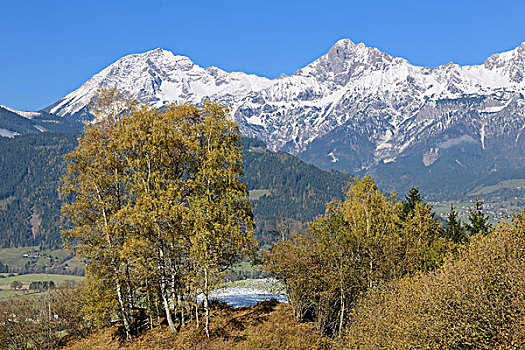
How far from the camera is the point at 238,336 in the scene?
30688mm

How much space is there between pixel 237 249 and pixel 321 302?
314 inches

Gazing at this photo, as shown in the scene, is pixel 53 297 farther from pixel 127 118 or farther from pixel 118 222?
pixel 127 118

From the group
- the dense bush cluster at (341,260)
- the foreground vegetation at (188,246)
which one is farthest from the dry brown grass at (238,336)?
the dense bush cluster at (341,260)

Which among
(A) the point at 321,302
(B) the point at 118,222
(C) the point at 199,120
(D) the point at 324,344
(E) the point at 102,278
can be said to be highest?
(C) the point at 199,120

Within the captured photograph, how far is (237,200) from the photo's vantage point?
3203cm

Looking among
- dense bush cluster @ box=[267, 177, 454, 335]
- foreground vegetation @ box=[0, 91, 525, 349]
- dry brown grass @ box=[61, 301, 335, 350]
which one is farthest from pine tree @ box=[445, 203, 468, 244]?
dry brown grass @ box=[61, 301, 335, 350]

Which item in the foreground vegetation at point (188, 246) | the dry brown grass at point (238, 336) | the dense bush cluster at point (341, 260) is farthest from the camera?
the dense bush cluster at point (341, 260)

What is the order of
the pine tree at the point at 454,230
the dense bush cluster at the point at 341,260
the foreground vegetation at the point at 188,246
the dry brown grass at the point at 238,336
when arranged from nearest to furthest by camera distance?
the dry brown grass at the point at 238,336 < the foreground vegetation at the point at 188,246 < the dense bush cluster at the point at 341,260 < the pine tree at the point at 454,230

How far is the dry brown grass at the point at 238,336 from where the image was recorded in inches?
1148

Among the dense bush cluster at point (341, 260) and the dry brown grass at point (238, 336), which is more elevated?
the dense bush cluster at point (341, 260)

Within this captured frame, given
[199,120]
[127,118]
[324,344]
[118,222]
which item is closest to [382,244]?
[324,344]

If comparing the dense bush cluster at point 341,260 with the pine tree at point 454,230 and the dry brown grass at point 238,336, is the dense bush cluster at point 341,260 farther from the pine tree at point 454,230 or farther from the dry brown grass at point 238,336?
the pine tree at point 454,230

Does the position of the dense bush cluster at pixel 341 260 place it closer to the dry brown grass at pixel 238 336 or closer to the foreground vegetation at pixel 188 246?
the foreground vegetation at pixel 188 246

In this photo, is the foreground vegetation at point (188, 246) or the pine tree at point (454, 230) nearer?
the foreground vegetation at point (188, 246)
